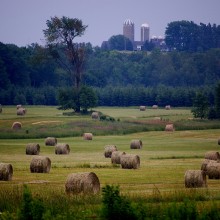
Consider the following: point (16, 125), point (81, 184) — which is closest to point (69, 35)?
point (16, 125)

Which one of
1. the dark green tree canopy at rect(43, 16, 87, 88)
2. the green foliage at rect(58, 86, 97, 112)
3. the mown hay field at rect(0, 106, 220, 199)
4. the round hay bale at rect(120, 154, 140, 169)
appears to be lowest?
the mown hay field at rect(0, 106, 220, 199)

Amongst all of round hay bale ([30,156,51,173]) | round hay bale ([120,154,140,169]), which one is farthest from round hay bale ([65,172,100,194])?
round hay bale ([120,154,140,169])

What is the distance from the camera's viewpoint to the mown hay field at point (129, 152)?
1371 inches

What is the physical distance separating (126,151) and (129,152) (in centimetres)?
161

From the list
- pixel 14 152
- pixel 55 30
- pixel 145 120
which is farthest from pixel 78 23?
pixel 14 152

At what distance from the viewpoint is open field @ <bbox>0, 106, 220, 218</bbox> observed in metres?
33.3

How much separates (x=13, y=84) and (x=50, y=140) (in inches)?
3360

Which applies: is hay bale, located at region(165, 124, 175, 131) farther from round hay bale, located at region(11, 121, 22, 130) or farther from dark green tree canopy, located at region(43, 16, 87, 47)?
dark green tree canopy, located at region(43, 16, 87, 47)

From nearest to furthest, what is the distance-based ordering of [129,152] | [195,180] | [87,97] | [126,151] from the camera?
1. [195,180]
2. [129,152]
3. [126,151]
4. [87,97]

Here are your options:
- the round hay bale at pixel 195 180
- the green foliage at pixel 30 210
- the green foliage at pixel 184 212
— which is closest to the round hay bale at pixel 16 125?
the round hay bale at pixel 195 180

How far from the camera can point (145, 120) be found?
315ft

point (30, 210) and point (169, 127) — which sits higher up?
point (30, 210)

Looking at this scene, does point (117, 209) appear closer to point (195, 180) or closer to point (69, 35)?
point (195, 180)

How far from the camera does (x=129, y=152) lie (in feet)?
193
